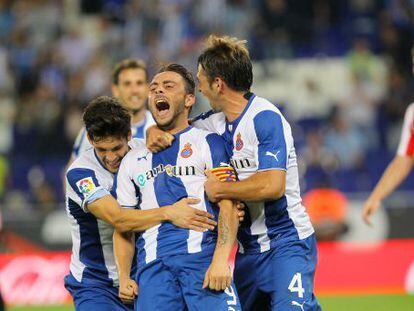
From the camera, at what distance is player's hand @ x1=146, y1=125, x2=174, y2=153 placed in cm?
538

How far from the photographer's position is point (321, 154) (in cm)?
1362

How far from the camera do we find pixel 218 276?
497 cm

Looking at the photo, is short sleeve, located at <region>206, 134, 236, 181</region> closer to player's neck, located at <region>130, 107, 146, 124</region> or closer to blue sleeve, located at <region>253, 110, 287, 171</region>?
blue sleeve, located at <region>253, 110, 287, 171</region>

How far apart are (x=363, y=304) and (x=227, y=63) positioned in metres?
5.01

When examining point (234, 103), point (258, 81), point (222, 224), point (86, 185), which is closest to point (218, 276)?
point (222, 224)

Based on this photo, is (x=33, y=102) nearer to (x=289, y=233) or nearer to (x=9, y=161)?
(x=9, y=161)

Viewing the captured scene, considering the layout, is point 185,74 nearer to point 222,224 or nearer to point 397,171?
point 222,224

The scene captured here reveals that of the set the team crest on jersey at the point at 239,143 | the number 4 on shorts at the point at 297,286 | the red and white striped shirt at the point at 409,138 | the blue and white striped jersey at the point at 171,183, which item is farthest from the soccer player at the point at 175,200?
the red and white striped shirt at the point at 409,138

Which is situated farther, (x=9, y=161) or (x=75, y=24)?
(x=75, y=24)

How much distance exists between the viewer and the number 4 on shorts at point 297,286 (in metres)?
5.37

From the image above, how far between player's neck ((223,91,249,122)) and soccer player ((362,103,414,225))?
191cm

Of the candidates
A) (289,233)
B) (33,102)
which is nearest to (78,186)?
(289,233)

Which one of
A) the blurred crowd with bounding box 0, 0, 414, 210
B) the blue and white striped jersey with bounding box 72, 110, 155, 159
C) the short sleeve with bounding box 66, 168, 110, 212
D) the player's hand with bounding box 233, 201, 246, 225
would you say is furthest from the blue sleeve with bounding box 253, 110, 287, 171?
the blurred crowd with bounding box 0, 0, 414, 210

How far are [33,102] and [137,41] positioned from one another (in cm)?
204
